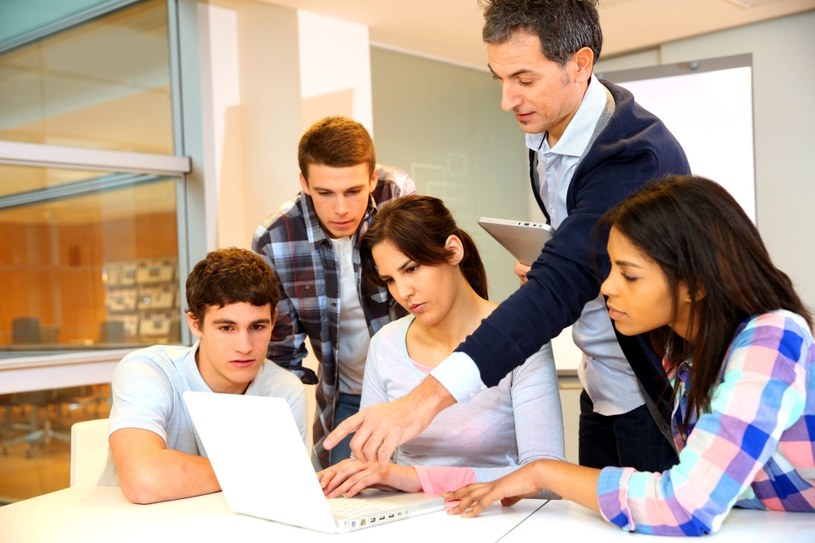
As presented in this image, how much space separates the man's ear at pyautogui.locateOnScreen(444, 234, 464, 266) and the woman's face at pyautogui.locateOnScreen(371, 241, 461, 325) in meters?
0.03

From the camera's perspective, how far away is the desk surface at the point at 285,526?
1275mm

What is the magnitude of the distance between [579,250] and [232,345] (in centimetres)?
91

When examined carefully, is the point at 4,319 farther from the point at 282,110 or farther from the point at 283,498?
the point at 283,498

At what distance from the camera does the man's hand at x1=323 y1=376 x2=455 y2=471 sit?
52.8 inches

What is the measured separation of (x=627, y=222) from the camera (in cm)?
136

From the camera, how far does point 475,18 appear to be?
4.43 meters

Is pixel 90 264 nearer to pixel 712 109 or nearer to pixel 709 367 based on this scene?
pixel 712 109

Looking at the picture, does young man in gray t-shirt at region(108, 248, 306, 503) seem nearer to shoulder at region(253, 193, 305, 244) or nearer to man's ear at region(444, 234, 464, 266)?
shoulder at region(253, 193, 305, 244)

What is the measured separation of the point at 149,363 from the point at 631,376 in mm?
1079

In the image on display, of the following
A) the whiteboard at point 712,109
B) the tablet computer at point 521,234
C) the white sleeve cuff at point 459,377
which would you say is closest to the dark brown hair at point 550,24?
the tablet computer at point 521,234

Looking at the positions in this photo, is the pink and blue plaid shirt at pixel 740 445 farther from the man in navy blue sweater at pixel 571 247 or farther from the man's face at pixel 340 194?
the man's face at pixel 340 194

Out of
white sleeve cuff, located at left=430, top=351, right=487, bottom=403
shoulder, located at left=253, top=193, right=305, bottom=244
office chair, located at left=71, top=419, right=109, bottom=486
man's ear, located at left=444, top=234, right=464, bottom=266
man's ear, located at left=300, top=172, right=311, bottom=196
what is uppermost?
man's ear, located at left=300, top=172, right=311, bottom=196

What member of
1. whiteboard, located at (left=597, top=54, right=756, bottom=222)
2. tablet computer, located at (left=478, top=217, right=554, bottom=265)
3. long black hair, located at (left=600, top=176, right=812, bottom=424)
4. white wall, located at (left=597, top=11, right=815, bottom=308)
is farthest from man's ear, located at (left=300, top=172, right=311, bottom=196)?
white wall, located at (left=597, top=11, right=815, bottom=308)

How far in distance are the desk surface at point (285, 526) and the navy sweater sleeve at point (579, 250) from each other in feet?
0.77
